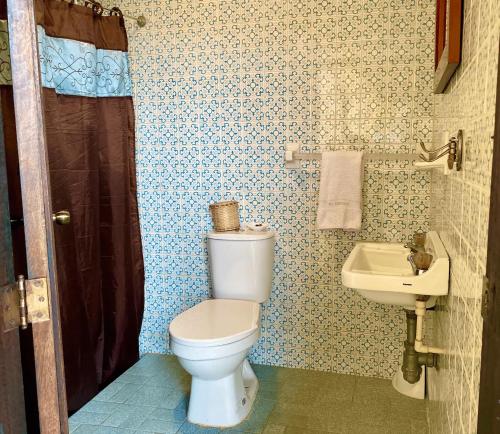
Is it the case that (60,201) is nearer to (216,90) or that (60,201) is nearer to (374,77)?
(216,90)

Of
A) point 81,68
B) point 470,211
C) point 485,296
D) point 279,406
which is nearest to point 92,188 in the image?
point 81,68

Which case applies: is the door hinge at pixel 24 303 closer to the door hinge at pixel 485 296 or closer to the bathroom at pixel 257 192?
the door hinge at pixel 485 296

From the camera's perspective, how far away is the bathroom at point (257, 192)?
2.23m

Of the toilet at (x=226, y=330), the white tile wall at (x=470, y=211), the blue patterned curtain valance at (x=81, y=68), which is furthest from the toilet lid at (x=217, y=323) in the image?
the blue patterned curtain valance at (x=81, y=68)

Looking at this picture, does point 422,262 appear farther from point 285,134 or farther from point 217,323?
point 285,134

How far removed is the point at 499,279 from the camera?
2.12 feet

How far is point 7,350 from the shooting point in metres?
0.80

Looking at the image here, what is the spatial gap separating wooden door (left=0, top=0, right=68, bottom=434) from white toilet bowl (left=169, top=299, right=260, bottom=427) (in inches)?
43.2

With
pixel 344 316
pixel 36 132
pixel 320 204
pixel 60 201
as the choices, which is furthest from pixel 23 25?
pixel 344 316

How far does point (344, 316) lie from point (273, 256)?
498 millimetres

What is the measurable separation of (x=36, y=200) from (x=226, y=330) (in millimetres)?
1354

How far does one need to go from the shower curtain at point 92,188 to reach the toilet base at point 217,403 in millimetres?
620

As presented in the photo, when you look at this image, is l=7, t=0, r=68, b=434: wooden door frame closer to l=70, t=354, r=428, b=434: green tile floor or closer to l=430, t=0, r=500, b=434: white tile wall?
l=430, t=0, r=500, b=434: white tile wall

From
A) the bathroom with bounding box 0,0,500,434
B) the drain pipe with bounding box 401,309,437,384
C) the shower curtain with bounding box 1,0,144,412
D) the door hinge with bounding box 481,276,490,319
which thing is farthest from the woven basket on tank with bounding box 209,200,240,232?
the door hinge with bounding box 481,276,490,319
